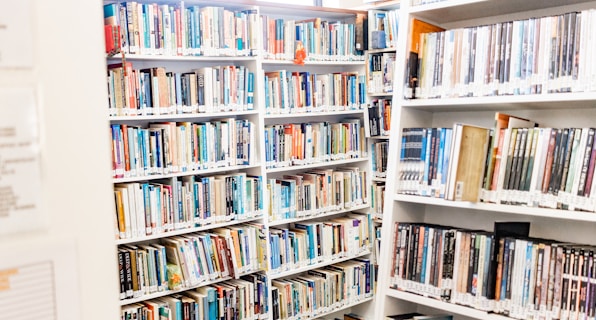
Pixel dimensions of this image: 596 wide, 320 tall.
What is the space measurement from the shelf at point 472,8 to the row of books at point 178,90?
1.17 meters

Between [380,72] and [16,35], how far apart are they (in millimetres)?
3210

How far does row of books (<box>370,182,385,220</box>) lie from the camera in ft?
12.7

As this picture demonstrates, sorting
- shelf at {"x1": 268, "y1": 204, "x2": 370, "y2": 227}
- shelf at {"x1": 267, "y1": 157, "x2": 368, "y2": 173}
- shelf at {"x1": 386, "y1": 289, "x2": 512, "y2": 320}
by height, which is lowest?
shelf at {"x1": 386, "y1": 289, "x2": 512, "y2": 320}

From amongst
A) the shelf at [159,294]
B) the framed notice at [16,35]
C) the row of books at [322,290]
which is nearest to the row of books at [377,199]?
the row of books at [322,290]

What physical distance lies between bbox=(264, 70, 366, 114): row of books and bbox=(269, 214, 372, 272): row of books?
0.78 metres

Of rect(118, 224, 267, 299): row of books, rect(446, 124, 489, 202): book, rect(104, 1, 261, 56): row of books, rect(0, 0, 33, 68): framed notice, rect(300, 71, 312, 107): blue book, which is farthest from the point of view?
rect(300, 71, 312, 107): blue book

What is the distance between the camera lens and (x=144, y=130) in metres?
2.76

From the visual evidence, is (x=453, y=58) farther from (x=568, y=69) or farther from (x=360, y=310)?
(x=360, y=310)

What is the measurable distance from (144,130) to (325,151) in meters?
1.33

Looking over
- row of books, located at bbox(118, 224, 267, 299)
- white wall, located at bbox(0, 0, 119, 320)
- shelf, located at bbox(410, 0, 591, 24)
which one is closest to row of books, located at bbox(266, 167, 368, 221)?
row of books, located at bbox(118, 224, 267, 299)

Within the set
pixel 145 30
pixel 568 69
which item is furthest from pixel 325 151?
pixel 568 69

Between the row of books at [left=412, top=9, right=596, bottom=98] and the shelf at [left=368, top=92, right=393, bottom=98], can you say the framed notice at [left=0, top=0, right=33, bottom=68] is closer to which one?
the row of books at [left=412, top=9, right=596, bottom=98]

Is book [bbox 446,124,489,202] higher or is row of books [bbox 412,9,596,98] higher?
row of books [bbox 412,9,596,98]

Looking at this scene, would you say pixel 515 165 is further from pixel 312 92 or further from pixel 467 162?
pixel 312 92
